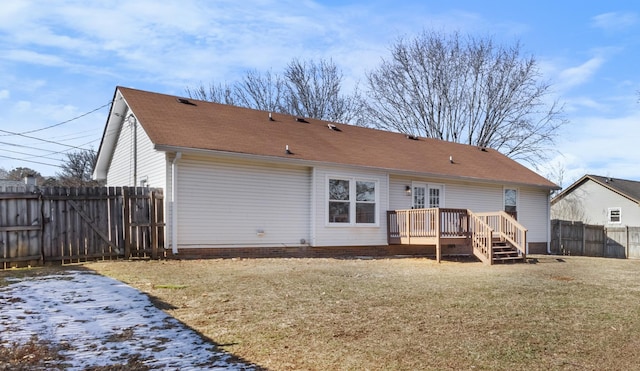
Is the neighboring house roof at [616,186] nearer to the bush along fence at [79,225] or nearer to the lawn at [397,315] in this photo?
the lawn at [397,315]

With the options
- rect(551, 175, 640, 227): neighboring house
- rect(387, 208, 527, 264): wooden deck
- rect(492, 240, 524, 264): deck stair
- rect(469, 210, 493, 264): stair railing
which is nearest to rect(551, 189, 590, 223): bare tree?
rect(551, 175, 640, 227): neighboring house

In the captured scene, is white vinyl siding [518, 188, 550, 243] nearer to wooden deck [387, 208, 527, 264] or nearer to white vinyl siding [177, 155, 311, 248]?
wooden deck [387, 208, 527, 264]

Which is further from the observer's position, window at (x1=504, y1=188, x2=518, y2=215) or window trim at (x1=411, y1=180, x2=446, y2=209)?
window at (x1=504, y1=188, x2=518, y2=215)

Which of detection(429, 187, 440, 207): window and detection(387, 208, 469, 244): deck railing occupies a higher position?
detection(429, 187, 440, 207): window

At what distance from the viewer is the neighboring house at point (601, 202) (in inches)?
1293

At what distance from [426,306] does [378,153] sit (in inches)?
433

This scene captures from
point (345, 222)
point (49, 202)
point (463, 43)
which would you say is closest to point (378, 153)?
point (345, 222)

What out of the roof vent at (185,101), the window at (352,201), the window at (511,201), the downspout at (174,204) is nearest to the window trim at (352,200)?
the window at (352,201)

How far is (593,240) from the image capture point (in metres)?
25.8

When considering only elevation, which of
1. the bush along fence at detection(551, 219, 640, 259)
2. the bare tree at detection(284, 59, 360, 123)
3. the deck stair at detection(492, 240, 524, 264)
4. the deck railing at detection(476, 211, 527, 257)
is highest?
the bare tree at detection(284, 59, 360, 123)

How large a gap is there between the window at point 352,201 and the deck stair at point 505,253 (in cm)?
379

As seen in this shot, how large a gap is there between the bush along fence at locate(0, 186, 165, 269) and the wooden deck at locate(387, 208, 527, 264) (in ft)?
24.5

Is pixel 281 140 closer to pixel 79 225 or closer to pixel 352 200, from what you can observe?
pixel 352 200

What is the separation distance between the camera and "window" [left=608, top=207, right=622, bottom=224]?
110 ft
